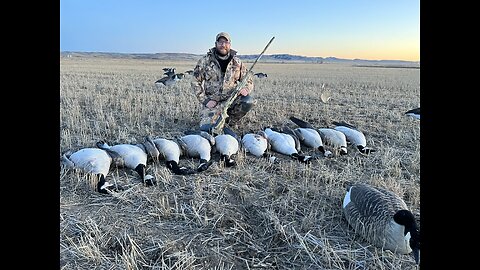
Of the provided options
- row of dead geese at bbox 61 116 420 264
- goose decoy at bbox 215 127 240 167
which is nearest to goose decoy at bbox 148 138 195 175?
row of dead geese at bbox 61 116 420 264

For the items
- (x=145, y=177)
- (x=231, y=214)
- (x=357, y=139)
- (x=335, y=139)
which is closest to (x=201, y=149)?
(x=145, y=177)

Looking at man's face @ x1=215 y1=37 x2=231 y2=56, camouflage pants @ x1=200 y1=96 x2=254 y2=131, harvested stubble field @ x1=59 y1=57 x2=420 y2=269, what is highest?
man's face @ x1=215 y1=37 x2=231 y2=56

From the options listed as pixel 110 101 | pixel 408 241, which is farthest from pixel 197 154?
pixel 110 101

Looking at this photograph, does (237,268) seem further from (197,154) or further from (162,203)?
(197,154)

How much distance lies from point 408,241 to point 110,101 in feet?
26.1

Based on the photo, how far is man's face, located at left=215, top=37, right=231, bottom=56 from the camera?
6.12 meters

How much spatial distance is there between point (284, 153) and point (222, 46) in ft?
7.29

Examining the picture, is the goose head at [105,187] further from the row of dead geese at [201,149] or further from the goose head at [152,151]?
the goose head at [152,151]

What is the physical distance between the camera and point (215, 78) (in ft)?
20.9

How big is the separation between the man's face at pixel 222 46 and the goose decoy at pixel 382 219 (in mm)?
3644

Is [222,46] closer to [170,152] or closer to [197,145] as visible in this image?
[197,145]

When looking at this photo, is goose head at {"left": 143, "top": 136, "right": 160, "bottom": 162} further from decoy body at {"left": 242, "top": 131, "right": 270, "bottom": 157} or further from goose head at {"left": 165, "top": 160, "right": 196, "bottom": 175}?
decoy body at {"left": 242, "top": 131, "right": 270, "bottom": 157}

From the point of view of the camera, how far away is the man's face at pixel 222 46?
6121 mm
